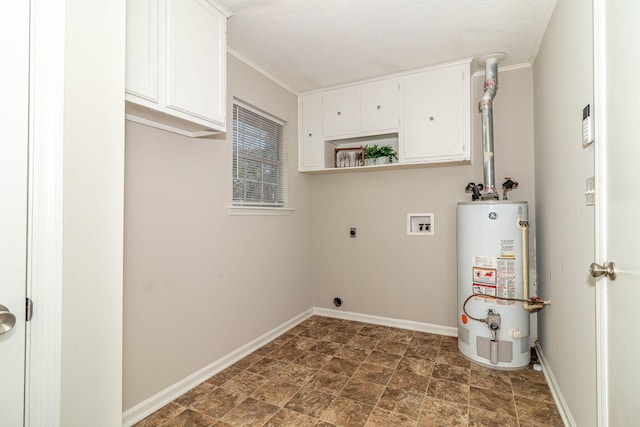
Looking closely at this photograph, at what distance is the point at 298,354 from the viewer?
114 inches

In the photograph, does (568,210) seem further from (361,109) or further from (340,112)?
(340,112)

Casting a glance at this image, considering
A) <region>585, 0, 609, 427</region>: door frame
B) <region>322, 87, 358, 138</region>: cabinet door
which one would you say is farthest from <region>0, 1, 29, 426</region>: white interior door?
<region>322, 87, 358, 138</region>: cabinet door

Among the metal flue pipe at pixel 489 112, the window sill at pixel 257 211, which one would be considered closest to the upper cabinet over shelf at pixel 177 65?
the window sill at pixel 257 211

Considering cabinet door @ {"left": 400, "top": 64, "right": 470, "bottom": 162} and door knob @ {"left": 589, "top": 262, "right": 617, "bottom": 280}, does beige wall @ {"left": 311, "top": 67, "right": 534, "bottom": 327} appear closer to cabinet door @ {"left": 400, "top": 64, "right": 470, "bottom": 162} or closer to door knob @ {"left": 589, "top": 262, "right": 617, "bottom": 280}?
cabinet door @ {"left": 400, "top": 64, "right": 470, "bottom": 162}

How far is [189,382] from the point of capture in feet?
7.64

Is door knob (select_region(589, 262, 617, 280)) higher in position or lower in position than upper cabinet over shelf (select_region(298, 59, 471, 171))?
Result: lower

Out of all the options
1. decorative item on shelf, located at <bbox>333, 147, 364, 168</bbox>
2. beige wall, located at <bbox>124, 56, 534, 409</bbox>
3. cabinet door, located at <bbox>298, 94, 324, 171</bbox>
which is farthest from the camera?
cabinet door, located at <bbox>298, 94, 324, 171</bbox>

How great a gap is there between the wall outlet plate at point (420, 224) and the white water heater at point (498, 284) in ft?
2.42

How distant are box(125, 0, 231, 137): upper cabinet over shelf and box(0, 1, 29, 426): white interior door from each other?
1.86ft

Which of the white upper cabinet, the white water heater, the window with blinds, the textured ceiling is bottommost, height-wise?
the white water heater

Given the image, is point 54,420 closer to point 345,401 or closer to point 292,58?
point 345,401

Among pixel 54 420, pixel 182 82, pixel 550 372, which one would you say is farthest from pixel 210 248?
pixel 550 372

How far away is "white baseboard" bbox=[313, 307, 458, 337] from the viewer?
3.36 meters

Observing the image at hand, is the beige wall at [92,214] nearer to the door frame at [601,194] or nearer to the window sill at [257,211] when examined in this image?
the window sill at [257,211]
